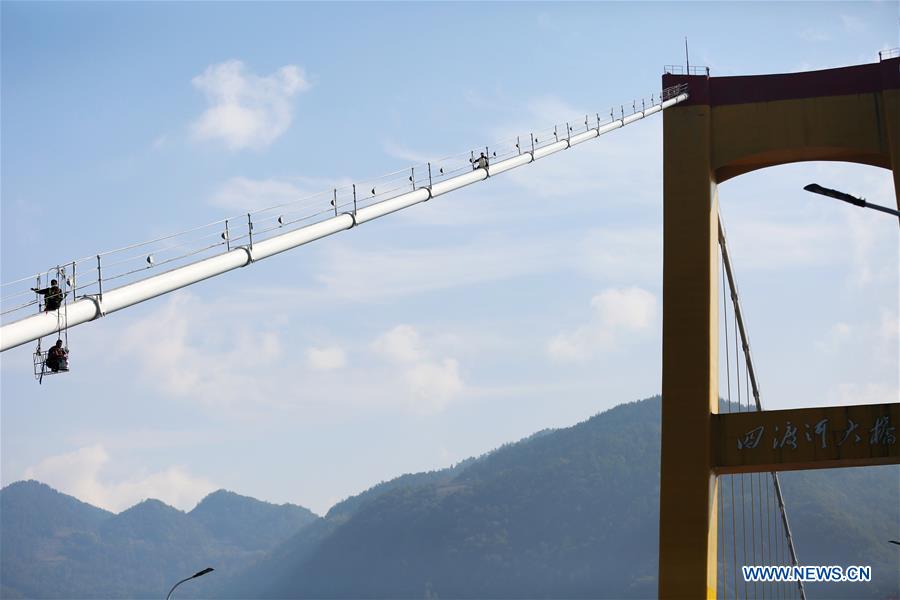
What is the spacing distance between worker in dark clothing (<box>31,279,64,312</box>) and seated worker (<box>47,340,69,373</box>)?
54cm

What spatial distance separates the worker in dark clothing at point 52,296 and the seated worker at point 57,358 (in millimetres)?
543

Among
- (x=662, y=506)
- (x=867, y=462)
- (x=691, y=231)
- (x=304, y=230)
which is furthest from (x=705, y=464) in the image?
(x=304, y=230)

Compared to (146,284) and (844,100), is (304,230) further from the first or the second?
(844,100)

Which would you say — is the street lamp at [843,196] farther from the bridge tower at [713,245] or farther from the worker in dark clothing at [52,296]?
the bridge tower at [713,245]

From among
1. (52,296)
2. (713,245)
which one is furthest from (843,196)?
(713,245)

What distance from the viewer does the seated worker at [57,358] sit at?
1577 centimetres

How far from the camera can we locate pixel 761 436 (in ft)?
95.0

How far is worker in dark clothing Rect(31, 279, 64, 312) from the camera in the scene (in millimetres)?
15328

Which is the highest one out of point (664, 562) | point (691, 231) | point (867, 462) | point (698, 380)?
point (691, 231)

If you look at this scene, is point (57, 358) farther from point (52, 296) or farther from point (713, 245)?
point (713, 245)

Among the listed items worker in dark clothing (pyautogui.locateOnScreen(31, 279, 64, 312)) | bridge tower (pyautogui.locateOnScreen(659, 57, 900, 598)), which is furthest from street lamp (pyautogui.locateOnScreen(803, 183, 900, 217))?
bridge tower (pyautogui.locateOnScreen(659, 57, 900, 598))

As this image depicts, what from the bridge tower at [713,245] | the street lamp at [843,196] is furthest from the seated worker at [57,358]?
the bridge tower at [713,245]

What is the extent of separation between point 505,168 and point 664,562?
9.29 meters

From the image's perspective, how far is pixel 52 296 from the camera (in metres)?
15.3
